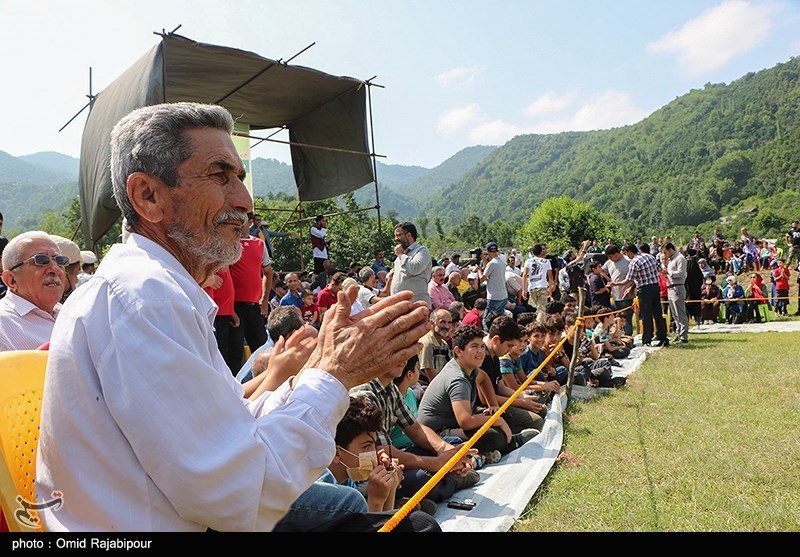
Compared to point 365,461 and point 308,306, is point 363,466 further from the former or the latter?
point 308,306

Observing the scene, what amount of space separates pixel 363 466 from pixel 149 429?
214 centimetres

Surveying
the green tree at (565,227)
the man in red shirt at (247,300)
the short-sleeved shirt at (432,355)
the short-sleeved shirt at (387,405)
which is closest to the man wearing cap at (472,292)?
the short-sleeved shirt at (432,355)

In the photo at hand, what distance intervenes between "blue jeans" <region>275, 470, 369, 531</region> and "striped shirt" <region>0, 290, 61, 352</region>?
1.75 m

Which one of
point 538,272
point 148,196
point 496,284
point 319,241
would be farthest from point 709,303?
point 148,196

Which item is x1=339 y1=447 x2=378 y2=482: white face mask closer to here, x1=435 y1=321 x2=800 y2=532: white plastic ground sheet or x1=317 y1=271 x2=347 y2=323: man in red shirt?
x1=435 y1=321 x2=800 y2=532: white plastic ground sheet

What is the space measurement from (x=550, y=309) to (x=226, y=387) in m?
8.82

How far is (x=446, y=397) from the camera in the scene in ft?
16.5

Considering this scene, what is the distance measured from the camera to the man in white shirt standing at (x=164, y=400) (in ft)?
3.86

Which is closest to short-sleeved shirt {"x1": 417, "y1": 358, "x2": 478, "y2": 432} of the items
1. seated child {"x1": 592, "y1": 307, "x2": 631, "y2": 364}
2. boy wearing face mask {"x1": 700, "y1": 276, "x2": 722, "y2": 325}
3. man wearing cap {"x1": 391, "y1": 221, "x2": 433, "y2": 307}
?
man wearing cap {"x1": 391, "y1": 221, "x2": 433, "y2": 307}

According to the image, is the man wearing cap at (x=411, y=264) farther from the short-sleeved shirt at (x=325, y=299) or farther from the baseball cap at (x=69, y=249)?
the baseball cap at (x=69, y=249)

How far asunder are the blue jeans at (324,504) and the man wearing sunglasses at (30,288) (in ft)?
5.99

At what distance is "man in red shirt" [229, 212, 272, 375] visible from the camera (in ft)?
18.7

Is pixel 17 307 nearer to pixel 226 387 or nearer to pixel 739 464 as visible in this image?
pixel 226 387

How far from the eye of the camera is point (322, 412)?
4.51ft
